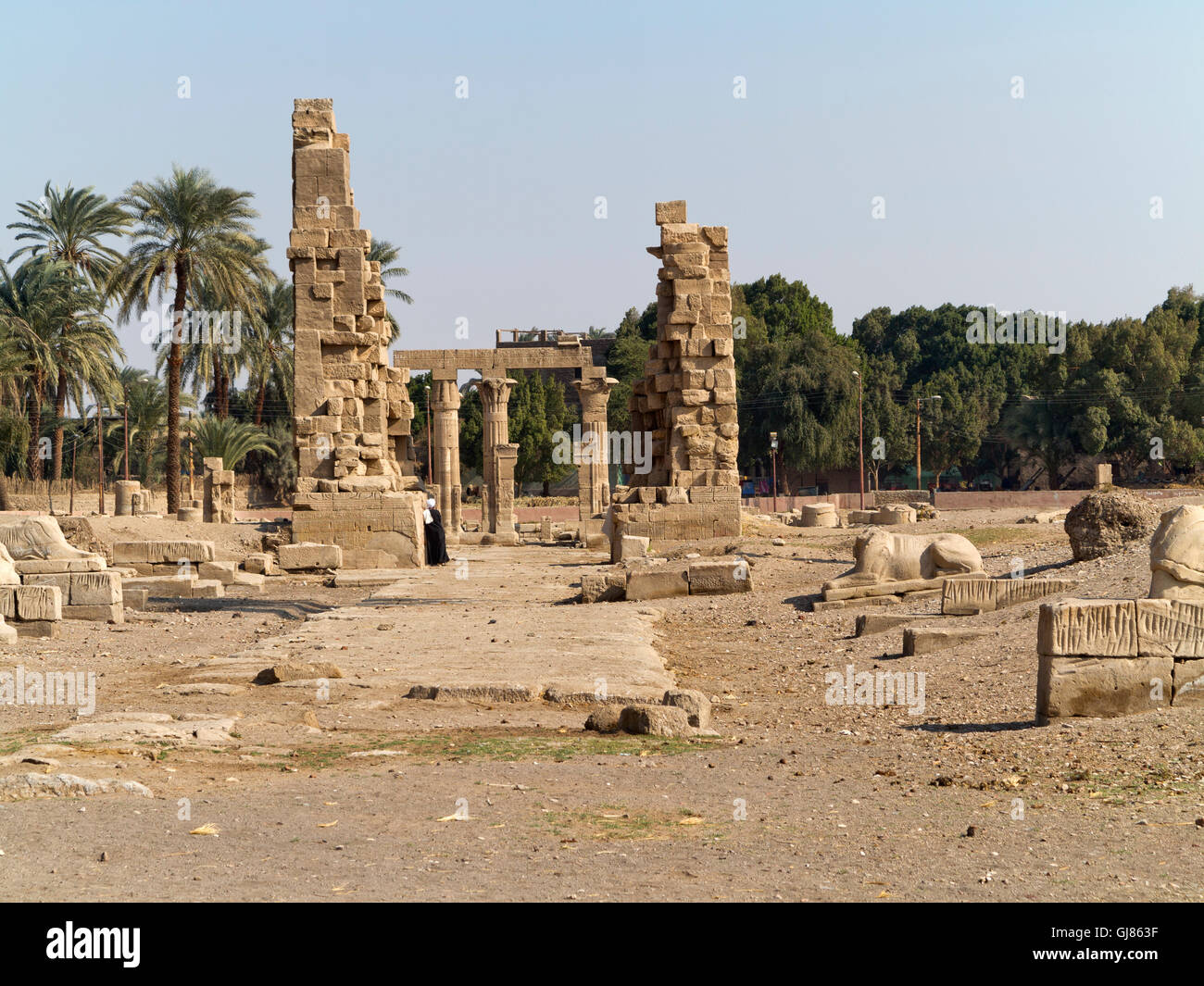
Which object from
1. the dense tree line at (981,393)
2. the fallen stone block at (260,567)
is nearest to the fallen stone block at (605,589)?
the fallen stone block at (260,567)

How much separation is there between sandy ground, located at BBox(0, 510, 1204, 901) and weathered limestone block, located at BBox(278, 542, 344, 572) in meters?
8.31

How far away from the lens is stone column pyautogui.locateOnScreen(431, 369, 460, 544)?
3959cm

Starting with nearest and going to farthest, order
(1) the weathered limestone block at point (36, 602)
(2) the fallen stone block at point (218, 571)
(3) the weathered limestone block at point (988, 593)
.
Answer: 1. (3) the weathered limestone block at point (988, 593)
2. (1) the weathered limestone block at point (36, 602)
3. (2) the fallen stone block at point (218, 571)

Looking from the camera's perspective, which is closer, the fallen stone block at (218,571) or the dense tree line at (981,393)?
the fallen stone block at (218,571)

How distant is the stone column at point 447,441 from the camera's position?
39594 millimetres

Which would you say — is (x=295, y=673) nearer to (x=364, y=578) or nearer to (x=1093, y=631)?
(x=1093, y=631)

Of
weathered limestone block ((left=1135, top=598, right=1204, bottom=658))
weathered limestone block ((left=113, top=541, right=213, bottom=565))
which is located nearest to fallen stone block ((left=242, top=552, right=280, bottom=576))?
weathered limestone block ((left=113, top=541, right=213, bottom=565))

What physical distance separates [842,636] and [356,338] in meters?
11.8

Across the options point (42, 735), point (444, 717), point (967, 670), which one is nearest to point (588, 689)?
point (444, 717)

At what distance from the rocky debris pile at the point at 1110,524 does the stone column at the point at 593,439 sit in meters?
26.0

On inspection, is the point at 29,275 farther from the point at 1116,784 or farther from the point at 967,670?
the point at 1116,784

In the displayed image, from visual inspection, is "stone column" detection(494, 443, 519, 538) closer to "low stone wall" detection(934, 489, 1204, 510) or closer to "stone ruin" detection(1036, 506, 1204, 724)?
"low stone wall" detection(934, 489, 1204, 510)
